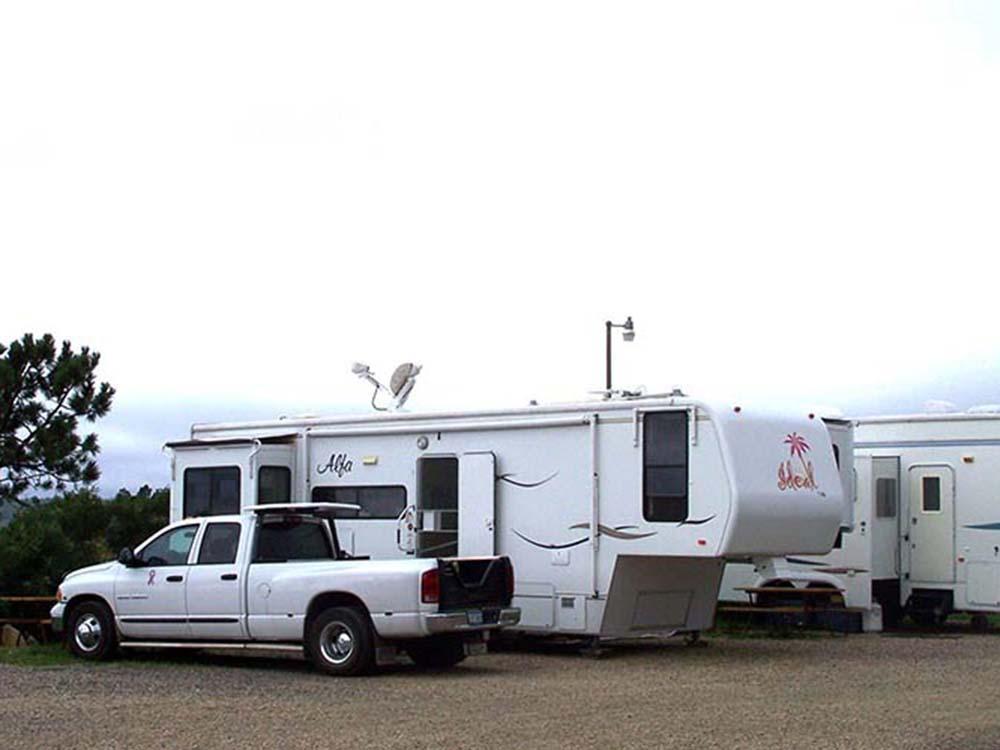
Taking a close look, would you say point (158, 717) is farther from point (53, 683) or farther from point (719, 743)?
point (719, 743)

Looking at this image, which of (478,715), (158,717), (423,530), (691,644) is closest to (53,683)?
(158,717)

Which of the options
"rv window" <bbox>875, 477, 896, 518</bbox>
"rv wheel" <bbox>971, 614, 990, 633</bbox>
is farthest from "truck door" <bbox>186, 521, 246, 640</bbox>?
"rv wheel" <bbox>971, 614, 990, 633</bbox>

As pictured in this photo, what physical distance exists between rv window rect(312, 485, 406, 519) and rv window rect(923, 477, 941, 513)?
746cm

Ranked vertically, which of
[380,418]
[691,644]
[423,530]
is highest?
[380,418]

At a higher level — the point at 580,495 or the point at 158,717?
the point at 580,495

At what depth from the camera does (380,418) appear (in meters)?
19.6

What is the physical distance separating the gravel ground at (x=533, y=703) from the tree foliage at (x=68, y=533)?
4129 millimetres

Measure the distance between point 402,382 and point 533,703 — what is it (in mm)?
7955

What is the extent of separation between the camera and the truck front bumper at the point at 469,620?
1547 cm

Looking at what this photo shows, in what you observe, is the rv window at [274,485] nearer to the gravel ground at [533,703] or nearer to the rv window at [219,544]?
the gravel ground at [533,703]

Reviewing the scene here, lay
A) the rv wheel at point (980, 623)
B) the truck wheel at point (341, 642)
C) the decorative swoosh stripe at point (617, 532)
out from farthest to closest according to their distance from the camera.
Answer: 1. the rv wheel at point (980, 623)
2. the decorative swoosh stripe at point (617, 532)
3. the truck wheel at point (341, 642)

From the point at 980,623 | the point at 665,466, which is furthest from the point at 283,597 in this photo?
the point at 980,623

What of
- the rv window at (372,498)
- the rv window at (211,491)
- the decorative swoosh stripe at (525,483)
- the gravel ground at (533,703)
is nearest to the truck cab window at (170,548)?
the gravel ground at (533,703)

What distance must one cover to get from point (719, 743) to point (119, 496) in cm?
1410
